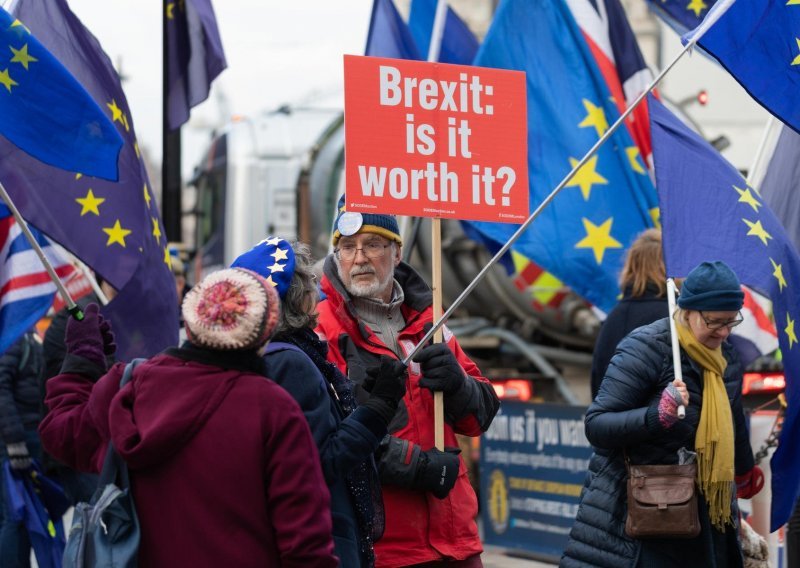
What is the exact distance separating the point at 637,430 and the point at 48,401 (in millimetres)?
1943

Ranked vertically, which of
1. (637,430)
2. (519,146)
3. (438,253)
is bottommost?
(637,430)

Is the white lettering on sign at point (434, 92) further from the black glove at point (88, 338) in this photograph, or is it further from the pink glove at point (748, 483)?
the pink glove at point (748, 483)

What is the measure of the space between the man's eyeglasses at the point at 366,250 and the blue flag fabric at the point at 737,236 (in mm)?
1189

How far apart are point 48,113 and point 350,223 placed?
50.2 inches

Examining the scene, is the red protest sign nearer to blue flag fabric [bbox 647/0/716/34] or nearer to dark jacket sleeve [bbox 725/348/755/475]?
dark jacket sleeve [bbox 725/348/755/475]

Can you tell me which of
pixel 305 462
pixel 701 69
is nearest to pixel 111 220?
pixel 305 462

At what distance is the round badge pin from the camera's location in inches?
200

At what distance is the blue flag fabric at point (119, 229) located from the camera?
227 inches

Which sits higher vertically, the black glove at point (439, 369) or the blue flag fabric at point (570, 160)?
the blue flag fabric at point (570, 160)

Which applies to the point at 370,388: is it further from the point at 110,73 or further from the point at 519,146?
the point at 110,73

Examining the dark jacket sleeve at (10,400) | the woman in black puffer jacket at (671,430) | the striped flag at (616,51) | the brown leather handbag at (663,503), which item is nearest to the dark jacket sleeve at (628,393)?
the woman in black puffer jacket at (671,430)

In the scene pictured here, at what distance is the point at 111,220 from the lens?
588cm

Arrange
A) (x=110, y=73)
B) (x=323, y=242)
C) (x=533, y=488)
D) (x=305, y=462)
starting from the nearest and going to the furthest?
(x=305, y=462) < (x=110, y=73) < (x=533, y=488) < (x=323, y=242)

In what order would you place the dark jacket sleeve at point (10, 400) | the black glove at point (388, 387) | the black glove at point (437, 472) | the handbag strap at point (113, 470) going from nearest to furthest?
the handbag strap at point (113, 470), the black glove at point (388, 387), the black glove at point (437, 472), the dark jacket sleeve at point (10, 400)
